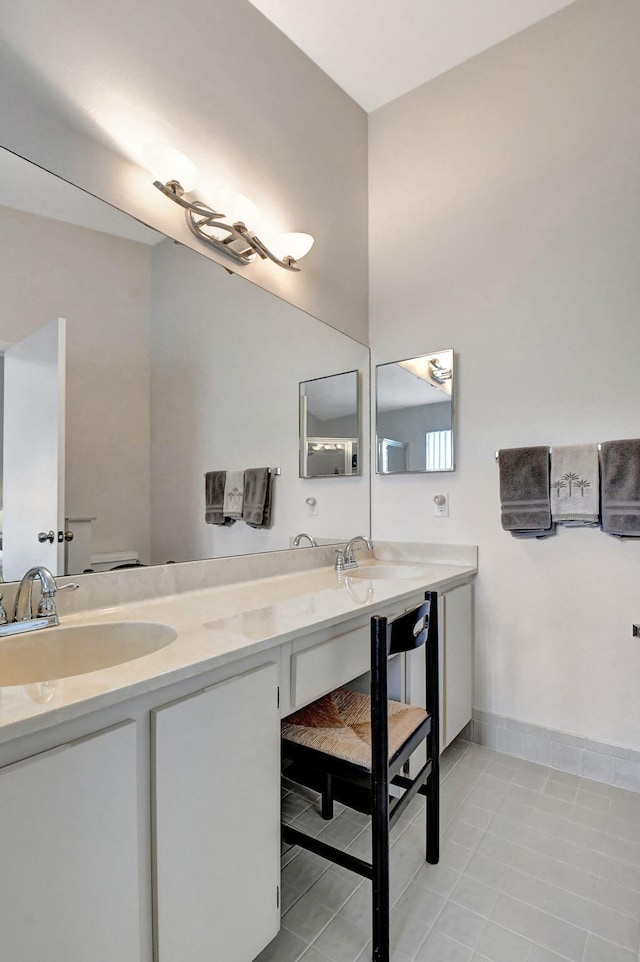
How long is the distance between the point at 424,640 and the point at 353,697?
402mm

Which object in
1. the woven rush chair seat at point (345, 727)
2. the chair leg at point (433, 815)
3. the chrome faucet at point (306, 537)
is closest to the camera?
the woven rush chair seat at point (345, 727)

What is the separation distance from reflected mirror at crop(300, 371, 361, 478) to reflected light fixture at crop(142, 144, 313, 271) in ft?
1.85

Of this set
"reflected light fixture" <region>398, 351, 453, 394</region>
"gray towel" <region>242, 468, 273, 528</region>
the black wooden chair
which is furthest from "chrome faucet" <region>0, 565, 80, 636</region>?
"reflected light fixture" <region>398, 351, 453, 394</region>

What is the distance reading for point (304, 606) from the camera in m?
1.41

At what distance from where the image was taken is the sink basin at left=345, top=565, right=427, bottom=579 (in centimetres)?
214

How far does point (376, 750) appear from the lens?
1.13 m

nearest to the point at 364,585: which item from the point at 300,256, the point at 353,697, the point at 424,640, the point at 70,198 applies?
the point at 353,697

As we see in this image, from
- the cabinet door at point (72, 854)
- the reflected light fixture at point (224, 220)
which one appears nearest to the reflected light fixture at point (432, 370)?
the reflected light fixture at point (224, 220)

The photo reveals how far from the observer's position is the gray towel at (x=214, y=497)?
5.48ft

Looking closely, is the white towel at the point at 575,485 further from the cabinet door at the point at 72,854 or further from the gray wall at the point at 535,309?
the cabinet door at the point at 72,854

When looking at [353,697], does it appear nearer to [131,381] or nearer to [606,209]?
[131,381]

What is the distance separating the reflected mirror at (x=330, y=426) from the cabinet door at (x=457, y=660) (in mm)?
803

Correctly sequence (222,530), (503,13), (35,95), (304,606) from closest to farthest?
(35,95)
(304,606)
(222,530)
(503,13)

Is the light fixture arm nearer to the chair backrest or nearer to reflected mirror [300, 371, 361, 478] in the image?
reflected mirror [300, 371, 361, 478]
